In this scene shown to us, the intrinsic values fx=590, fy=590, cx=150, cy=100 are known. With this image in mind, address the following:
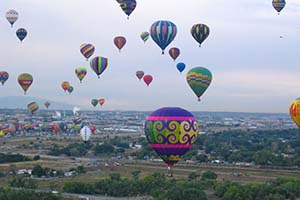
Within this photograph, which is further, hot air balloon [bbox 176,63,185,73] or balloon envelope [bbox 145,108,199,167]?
hot air balloon [bbox 176,63,185,73]

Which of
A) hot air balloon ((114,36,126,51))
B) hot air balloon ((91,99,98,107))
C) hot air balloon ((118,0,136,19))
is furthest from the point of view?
hot air balloon ((91,99,98,107))

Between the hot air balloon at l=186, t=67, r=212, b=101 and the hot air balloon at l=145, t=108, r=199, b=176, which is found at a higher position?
the hot air balloon at l=186, t=67, r=212, b=101

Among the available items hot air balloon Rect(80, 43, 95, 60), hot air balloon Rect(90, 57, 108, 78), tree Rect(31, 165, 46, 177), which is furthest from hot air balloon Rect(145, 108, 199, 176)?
hot air balloon Rect(80, 43, 95, 60)

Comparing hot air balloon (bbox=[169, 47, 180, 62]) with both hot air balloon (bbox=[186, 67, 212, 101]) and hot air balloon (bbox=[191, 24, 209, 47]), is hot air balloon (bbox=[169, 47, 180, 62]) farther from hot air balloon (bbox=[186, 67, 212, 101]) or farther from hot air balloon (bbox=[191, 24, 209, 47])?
hot air balloon (bbox=[186, 67, 212, 101])

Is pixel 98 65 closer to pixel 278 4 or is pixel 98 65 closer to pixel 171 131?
pixel 278 4

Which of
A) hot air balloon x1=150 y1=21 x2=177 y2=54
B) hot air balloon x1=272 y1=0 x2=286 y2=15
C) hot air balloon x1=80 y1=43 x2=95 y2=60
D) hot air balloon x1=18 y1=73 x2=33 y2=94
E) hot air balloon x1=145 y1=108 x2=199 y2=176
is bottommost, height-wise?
hot air balloon x1=145 y1=108 x2=199 y2=176

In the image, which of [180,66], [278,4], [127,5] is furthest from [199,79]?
[180,66]

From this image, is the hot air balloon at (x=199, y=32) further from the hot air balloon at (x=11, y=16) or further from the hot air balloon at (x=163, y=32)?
the hot air balloon at (x=11, y=16)
